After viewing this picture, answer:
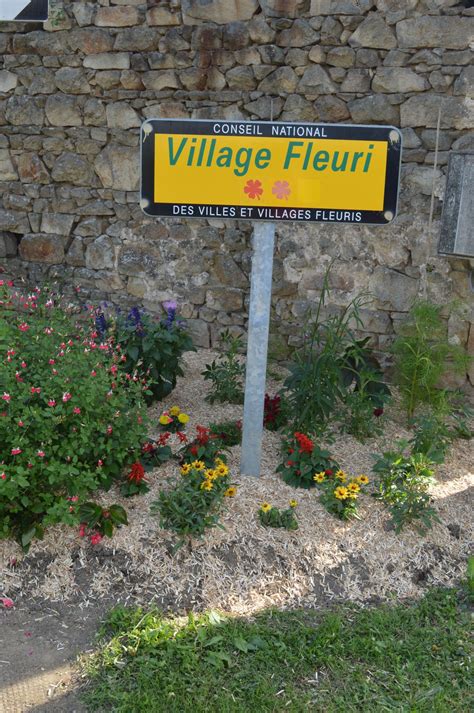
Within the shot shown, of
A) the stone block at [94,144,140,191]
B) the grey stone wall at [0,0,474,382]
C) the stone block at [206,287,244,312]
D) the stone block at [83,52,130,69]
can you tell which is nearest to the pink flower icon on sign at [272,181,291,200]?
the grey stone wall at [0,0,474,382]

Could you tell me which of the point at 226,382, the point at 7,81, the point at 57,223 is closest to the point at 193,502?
the point at 226,382

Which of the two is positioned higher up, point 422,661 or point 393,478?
point 393,478

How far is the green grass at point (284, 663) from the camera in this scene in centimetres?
290

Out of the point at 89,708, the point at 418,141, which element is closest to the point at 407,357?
the point at 418,141

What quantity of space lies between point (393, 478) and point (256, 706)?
4.80ft

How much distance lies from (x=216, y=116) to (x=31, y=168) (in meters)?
1.66

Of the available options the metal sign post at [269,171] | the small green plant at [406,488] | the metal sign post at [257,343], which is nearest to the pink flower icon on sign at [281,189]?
the metal sign post at [269,171]

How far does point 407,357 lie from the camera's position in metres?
4.76

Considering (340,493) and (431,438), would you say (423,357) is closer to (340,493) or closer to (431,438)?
(431,438)

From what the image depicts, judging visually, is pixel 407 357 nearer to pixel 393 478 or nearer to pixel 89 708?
pixel 393 478

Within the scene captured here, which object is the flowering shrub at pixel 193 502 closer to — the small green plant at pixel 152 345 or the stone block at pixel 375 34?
the small green plant at pixel 152 345

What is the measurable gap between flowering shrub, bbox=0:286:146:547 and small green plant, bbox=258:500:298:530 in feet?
2.31

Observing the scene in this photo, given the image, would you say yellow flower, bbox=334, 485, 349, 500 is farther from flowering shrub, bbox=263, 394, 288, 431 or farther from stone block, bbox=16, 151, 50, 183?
stone block, bbox=16, 151, 50, 183

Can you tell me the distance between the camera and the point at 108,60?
225 inches
